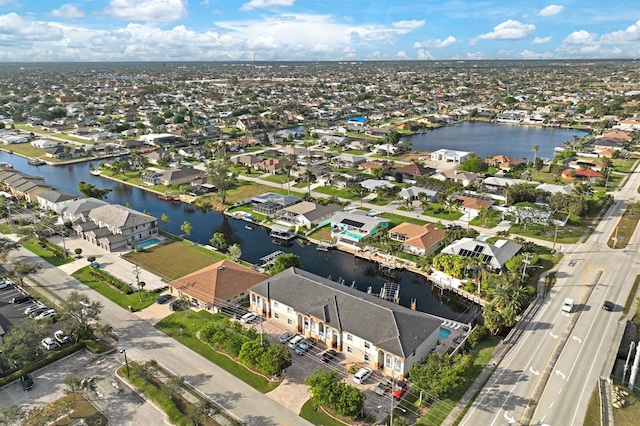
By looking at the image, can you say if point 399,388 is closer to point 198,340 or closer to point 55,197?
point 198,340

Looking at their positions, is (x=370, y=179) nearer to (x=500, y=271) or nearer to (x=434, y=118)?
(x=500, y=271)

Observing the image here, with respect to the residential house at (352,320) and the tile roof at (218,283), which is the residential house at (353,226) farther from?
the residential house at (352,320)

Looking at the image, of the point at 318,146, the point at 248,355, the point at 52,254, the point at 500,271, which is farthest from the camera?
the point at 318,146

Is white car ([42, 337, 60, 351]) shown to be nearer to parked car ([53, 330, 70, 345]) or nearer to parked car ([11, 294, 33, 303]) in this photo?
parked car ([53, 330, 70, 345])

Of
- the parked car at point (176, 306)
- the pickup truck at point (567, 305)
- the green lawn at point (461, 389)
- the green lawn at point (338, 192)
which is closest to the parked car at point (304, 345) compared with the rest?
the green lawn at point (461, 389)

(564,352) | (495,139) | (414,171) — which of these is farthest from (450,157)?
(564,352)

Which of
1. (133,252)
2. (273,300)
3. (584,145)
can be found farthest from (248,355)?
(584,145)
